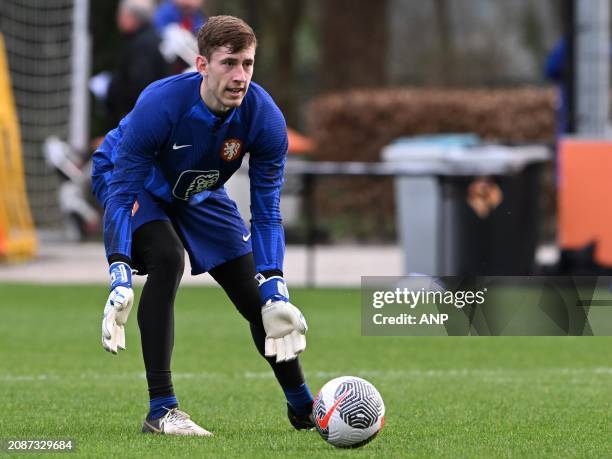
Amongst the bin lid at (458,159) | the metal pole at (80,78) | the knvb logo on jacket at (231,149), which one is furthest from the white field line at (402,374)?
the metal pole at (80,78)

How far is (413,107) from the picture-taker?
22.2 meters

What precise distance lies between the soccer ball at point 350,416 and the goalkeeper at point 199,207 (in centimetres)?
26

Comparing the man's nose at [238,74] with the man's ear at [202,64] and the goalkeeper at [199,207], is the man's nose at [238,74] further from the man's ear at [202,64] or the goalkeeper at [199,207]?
the man's ear at [202,64]

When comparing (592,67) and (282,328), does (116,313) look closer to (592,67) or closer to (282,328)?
(282,328)

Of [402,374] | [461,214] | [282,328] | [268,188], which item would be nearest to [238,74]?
[268,188]

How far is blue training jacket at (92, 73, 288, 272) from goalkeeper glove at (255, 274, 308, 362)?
0.62 ft

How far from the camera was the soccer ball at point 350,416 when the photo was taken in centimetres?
614

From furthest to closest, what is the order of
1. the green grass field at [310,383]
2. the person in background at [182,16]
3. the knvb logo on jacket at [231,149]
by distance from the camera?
the person in background at [182,16]
the knvb logo on jacket at [231,149]
the green grass field at [310,383]

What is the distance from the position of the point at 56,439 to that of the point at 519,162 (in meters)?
8.92

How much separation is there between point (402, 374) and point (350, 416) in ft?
9.83

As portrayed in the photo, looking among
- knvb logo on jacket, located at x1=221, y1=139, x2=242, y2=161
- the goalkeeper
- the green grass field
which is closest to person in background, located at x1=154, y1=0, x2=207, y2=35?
the green grass field

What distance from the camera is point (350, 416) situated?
6141mm

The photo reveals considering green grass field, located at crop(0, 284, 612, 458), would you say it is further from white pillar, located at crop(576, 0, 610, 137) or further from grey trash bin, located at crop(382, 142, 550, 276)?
white pillar, located at crop(576, 0, 610, 137)

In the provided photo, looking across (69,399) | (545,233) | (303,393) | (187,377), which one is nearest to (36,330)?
(187,377)
